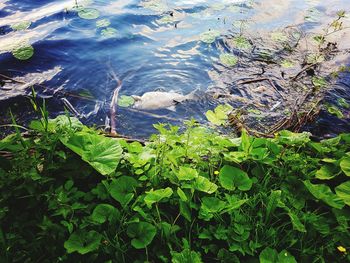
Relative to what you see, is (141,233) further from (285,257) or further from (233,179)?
(285,257)

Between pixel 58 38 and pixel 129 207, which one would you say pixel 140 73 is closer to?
pixel 58 38

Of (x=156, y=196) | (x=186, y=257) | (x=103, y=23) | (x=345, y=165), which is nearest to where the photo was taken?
(x=186, y=257)

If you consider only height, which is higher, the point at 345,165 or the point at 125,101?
the point at 345,165

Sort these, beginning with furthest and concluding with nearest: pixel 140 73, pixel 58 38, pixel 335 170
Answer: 1. pixel 58 38
2. pixel 140 73
3. pixel 335 170

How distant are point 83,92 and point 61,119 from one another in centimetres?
171

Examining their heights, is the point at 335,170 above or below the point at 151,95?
above

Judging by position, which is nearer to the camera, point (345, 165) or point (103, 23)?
point (345, 165)

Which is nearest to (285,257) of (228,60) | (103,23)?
(228,60)

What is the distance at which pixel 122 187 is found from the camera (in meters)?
1.62

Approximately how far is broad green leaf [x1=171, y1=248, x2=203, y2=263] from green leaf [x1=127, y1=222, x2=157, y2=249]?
143 millimetres

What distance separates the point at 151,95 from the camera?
11.4ft

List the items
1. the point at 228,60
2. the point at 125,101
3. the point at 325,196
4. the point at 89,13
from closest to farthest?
the point at 325,196 < the point at 125,101 < the point at 228,60 < the point at 89,13

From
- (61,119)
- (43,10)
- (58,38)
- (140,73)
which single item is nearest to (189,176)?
(61,119)

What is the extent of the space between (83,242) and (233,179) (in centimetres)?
92
